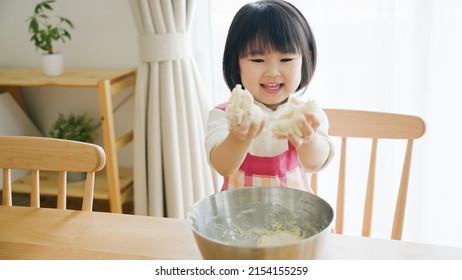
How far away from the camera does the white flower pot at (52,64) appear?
217 cm

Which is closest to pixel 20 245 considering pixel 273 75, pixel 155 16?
pixel 273 75

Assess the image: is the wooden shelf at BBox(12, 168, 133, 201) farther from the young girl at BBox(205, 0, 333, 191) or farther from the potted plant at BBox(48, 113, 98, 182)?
the young girl at BBox(205, 0, 333, 191)

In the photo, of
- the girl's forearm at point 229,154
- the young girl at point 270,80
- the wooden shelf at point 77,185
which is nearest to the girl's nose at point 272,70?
the young girl at point 270,80

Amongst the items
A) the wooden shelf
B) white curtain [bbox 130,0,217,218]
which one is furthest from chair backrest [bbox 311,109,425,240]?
the wooden shelf

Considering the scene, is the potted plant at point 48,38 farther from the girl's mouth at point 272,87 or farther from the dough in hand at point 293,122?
the dough in hand at point 293,122

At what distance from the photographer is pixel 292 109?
80 cm

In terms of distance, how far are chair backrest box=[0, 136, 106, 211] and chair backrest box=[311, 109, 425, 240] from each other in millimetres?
575

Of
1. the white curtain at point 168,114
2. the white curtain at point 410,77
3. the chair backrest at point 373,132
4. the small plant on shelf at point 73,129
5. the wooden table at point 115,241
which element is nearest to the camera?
the wooden table at point 115,241

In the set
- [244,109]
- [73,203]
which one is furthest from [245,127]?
Answer: [73,203]

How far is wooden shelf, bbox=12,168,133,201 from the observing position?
7.34 feet

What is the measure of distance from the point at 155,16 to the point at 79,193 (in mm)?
874

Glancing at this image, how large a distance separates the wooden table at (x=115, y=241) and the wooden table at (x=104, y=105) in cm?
98

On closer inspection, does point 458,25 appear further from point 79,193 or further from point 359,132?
point 79,193

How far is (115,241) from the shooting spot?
960mm
